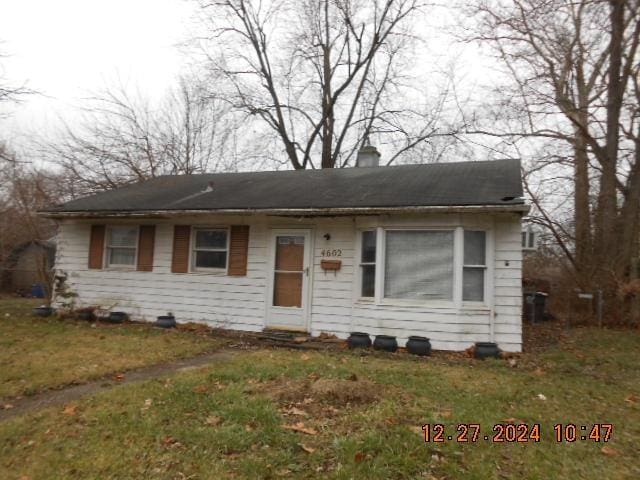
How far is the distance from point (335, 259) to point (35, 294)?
18953 millimetres

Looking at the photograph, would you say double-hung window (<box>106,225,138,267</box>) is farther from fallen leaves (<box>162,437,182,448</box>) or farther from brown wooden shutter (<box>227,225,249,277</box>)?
fallen leaves (<box>162,437,182,448</box>)

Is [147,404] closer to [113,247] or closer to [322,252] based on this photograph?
[322,252]

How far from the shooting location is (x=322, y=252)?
9.06m

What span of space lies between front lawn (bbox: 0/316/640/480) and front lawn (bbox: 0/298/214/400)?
1.21 metres

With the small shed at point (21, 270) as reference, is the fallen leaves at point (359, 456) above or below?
below

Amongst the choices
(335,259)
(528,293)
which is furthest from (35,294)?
(528,293)

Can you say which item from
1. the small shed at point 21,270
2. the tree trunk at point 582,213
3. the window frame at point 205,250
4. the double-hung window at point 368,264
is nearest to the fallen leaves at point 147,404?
the double-hung window at point 368,264

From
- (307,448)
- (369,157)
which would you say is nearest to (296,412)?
(307,448)

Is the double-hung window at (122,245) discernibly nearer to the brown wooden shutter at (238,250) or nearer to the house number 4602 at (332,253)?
the brown wooden shutter at (238,250)

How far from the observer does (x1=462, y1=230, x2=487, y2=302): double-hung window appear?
7801 millimetres

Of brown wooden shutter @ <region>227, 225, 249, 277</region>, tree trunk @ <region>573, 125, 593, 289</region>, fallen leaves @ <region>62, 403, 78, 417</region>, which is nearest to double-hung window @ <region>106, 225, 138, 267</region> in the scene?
brown wooden shutter @ <region>227, 225, 249, 277</region>

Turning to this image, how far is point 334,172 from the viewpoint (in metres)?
12.5

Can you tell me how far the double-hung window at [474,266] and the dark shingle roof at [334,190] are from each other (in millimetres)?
777

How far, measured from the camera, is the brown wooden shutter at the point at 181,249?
10.2 metres
